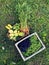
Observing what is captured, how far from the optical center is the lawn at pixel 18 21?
137 inches

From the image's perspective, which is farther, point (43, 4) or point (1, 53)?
point (43, 4)

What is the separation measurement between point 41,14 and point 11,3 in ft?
1.84

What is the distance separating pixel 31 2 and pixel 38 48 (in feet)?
2.89

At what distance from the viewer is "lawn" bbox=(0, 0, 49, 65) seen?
3.48m

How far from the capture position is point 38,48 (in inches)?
138

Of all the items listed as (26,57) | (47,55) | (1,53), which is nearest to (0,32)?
(1,53)

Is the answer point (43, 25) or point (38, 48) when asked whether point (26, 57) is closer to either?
point (38, 48)

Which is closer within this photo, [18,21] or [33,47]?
[33,47]

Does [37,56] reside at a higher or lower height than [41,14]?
lower

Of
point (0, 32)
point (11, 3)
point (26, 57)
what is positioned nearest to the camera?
point (26, 57)

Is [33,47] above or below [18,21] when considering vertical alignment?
below

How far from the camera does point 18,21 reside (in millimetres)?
3742

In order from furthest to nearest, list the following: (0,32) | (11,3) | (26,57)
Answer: (11,3) < (0,32) < (26,57)

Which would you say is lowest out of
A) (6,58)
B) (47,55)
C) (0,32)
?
(47,55)
